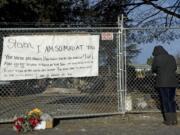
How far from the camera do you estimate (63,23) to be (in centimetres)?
1864

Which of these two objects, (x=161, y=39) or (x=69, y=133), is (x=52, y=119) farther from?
(x=161, y=39)

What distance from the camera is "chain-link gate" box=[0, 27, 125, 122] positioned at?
37.6ft

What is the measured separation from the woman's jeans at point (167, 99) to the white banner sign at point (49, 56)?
162 centimetres

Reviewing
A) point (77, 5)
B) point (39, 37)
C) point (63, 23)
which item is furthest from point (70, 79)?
point (77, 5)

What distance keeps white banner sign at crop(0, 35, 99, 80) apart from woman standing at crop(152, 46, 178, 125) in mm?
1448

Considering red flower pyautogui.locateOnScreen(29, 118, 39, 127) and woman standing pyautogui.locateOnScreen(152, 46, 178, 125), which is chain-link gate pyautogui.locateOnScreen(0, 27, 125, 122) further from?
woman standing pyautogui.locateOnScreen(152, 46, 178, 125)

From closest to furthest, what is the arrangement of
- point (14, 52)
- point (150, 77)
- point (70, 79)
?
point (14, 52), point (70, 79), point (150, 77)

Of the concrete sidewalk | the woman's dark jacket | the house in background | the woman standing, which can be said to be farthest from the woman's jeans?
the house in background

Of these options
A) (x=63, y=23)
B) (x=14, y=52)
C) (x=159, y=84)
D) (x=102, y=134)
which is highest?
(x=63, y=23)

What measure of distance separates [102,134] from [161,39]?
30.1 ft

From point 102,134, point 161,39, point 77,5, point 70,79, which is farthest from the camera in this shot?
point 77,5

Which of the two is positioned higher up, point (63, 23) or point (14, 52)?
point (63, 23)

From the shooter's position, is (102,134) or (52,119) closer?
(102,134)

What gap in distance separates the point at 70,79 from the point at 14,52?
5.49 ft
